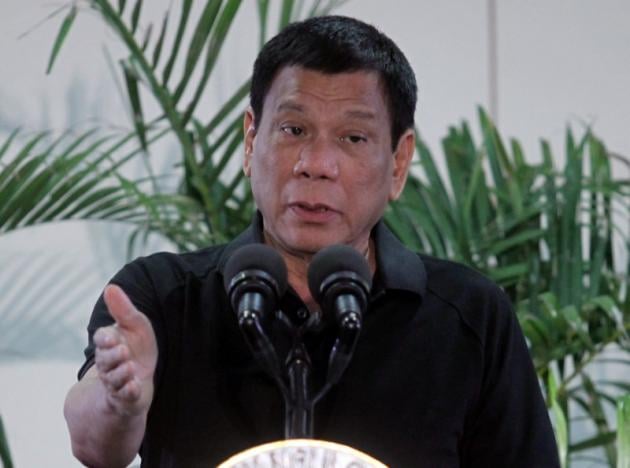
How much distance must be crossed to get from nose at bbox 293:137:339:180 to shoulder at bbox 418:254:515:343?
234 millimetres

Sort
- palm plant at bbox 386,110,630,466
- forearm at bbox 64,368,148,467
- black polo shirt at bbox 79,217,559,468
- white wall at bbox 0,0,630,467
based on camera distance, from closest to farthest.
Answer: forearm at bbox 64,368,148,467
black polo shirt at bbox 79,217,559,468
palm plant at bbox 386,110,630,466
white wall at bbox 0,0,630,467

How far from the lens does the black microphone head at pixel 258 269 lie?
152 centimetres

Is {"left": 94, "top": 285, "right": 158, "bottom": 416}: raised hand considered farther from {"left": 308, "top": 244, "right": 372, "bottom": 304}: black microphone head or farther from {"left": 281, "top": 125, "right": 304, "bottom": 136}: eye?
{"left": 281, "top": 125, "right": 304, "bottom": 136}: eye

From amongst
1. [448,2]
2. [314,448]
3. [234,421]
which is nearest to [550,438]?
[234,421]

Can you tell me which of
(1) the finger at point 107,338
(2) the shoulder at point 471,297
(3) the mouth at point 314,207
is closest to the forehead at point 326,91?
(3) the mouth at point 314,207

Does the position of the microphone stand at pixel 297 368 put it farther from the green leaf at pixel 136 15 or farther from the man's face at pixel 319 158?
the green leaf at pixel 136 15

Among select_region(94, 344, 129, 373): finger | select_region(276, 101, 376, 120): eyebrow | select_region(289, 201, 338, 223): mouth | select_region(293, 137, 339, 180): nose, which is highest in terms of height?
select_region(276, 101, 376, 120): eyebrow

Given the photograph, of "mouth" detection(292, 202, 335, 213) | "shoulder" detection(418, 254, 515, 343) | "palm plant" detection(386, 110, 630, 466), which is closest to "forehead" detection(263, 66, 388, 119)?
"mouth" detection(292, 202, 335, 213)

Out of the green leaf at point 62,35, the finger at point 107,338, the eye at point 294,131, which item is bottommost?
the finger at point 107,338

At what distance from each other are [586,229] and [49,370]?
1196mm

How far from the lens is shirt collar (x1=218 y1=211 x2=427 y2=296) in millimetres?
1964

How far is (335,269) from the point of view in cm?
155

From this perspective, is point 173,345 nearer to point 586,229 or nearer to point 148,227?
point 148,227

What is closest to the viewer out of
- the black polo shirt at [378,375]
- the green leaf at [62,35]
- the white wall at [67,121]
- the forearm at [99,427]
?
the forearm at [99,427]
